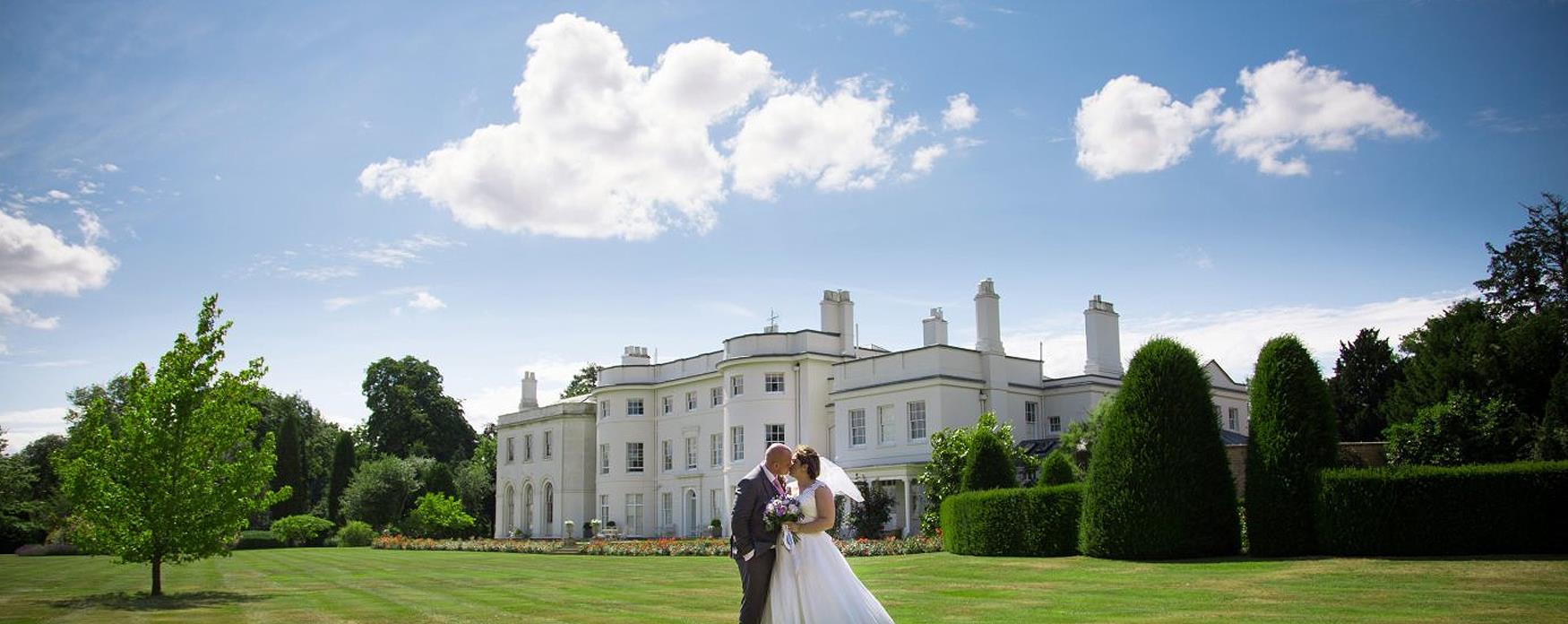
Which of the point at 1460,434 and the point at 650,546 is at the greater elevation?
the point at 1460,434

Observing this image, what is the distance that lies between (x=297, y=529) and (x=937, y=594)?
43856mm

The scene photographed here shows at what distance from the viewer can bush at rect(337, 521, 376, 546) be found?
1983 inches

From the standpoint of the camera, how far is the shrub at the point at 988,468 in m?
26.0

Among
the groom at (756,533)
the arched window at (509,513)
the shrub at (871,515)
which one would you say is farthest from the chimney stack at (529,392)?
the groom at (756,533)

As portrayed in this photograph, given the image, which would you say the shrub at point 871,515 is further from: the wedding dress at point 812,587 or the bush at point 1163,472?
the wedding dress at point 812,587

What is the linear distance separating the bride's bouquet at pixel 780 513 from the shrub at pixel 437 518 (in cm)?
4582

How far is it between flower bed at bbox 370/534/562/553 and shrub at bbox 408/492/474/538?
2.25 metres

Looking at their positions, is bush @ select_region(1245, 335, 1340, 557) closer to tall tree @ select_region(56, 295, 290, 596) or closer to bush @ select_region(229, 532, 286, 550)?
tall tree @ select_region(56, 295, 290, 596)

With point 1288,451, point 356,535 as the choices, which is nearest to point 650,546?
point 1288,451

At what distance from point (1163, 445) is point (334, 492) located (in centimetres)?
5582

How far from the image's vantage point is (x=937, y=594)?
622 inches

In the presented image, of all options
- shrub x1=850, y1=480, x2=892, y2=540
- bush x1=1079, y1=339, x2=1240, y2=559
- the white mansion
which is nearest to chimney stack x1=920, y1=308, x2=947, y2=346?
the white mansion

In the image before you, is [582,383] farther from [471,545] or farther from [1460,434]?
[1460,434]

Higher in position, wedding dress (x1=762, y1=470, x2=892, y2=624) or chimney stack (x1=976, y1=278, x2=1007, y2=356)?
chimney stack (x1=976, y1=278, x2=1007, y2=356)
